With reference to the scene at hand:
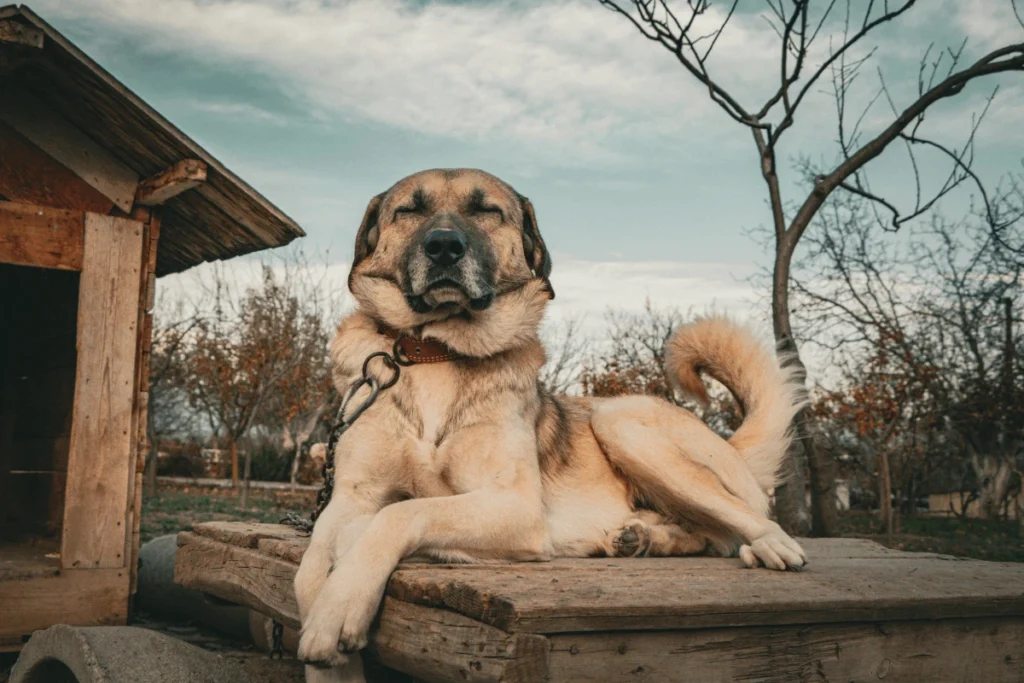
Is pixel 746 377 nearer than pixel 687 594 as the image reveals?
No

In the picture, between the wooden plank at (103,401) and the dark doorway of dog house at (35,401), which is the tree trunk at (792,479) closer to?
the wooden plank at (103,401)

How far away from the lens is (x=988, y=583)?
301 cm

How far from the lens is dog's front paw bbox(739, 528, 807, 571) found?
9.73ft

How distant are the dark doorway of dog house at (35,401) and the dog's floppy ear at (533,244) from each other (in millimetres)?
4199

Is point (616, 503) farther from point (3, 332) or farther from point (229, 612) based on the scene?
point (3, 332)

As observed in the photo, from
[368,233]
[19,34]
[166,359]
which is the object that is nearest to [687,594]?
[368,233]

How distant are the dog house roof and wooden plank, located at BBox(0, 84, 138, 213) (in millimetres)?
40

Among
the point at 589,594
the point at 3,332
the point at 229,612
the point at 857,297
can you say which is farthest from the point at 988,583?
the point at 857,297

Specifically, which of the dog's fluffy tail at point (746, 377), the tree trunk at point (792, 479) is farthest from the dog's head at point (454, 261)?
the tree trunk at point (792, 479)

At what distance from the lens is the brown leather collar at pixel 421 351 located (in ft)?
10.5

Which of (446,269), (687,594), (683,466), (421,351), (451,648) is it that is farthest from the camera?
(683,466)

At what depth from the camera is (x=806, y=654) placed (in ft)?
7.77

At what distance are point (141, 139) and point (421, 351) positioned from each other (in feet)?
9.95

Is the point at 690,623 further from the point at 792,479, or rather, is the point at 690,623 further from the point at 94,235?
the point at 792,479
